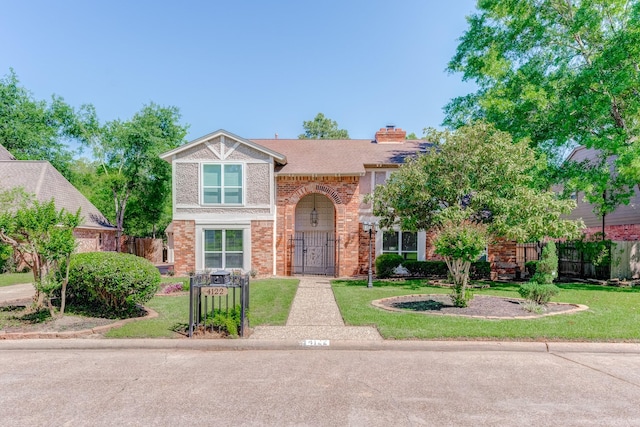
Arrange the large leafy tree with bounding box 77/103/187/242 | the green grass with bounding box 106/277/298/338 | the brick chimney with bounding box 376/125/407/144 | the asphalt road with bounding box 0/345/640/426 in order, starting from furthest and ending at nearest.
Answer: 1. the large leafy tree with bounding box 77/103/187/242
2. the brick chimney with bounding box 376/125/407/144
3. the green grass with bounding box 106/277/298/338
4. the asphalt road with bounding box 0/345/640/426

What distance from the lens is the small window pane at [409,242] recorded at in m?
17.8

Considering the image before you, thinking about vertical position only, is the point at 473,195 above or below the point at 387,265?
above

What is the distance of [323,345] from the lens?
6711mm

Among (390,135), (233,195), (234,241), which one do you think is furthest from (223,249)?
(390,135)

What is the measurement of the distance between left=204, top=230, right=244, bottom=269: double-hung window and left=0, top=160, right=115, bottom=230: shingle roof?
8055 mm

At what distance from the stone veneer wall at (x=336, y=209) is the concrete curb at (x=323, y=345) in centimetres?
1067

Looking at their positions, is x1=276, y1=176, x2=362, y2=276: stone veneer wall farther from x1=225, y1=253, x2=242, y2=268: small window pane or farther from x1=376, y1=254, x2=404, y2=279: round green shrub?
x1=225, y1=253, x2=242, y2=268: small window pane

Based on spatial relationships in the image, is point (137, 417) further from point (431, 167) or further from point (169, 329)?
point (431, 167)

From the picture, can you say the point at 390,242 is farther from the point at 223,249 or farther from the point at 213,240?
the point at 213,240

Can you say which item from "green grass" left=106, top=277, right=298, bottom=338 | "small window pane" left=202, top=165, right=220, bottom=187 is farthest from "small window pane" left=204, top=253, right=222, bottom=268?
"green grass" left=106, top=277, right=298, bottom=338

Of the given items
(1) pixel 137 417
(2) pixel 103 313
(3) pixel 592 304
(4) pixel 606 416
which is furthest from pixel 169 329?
(3) pixel 592 304

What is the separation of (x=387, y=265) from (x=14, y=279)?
16400mm

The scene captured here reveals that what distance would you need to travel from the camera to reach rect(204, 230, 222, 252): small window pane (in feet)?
55.0

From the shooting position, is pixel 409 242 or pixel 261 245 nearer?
pixel 261 245
